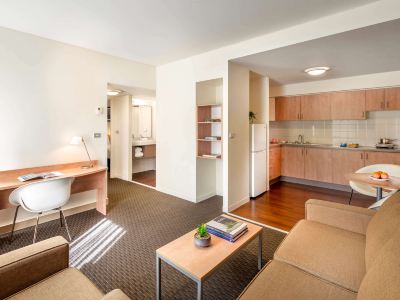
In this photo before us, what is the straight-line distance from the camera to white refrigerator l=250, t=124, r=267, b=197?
416 centimetres

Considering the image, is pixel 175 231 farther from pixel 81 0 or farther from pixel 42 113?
pixel 81 0

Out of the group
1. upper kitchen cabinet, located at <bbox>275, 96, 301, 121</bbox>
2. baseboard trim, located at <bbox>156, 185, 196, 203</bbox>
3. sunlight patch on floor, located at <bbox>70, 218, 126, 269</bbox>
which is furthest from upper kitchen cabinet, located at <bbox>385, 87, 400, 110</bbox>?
sunlight patch on floor, located at <bbox>70, 218, 126, 269</bbox>

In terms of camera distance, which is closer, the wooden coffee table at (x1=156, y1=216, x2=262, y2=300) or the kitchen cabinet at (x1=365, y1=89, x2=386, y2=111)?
the wooden coffee table at (x1=156, y1=216, x2=262, y2=300)

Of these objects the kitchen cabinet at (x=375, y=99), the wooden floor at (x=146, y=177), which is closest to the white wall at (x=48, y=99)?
the wooden floor at (x=146, y=177)

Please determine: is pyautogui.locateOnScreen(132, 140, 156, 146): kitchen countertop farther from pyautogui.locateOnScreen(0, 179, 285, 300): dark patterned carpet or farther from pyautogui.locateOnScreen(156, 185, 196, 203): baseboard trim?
pyautogui.locateOnScreen(0, 179, 285, 300): dark patterned carpet

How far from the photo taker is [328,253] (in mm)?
1591

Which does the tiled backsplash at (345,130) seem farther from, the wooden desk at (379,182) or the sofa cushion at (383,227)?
the sofa cushion at (383,227)

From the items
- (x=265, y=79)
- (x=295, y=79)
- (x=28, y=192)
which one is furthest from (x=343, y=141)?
(x=28, y=192)

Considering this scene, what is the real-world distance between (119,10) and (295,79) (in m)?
3.90

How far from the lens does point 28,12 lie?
98.2 inches

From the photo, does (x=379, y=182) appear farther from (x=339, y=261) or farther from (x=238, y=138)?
(x=238, y=138)

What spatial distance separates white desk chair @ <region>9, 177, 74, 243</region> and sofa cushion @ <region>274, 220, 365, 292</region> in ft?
7.98

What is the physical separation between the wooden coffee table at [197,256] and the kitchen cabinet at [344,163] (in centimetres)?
375

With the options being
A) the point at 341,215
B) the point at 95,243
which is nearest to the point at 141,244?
the point at 95,243
